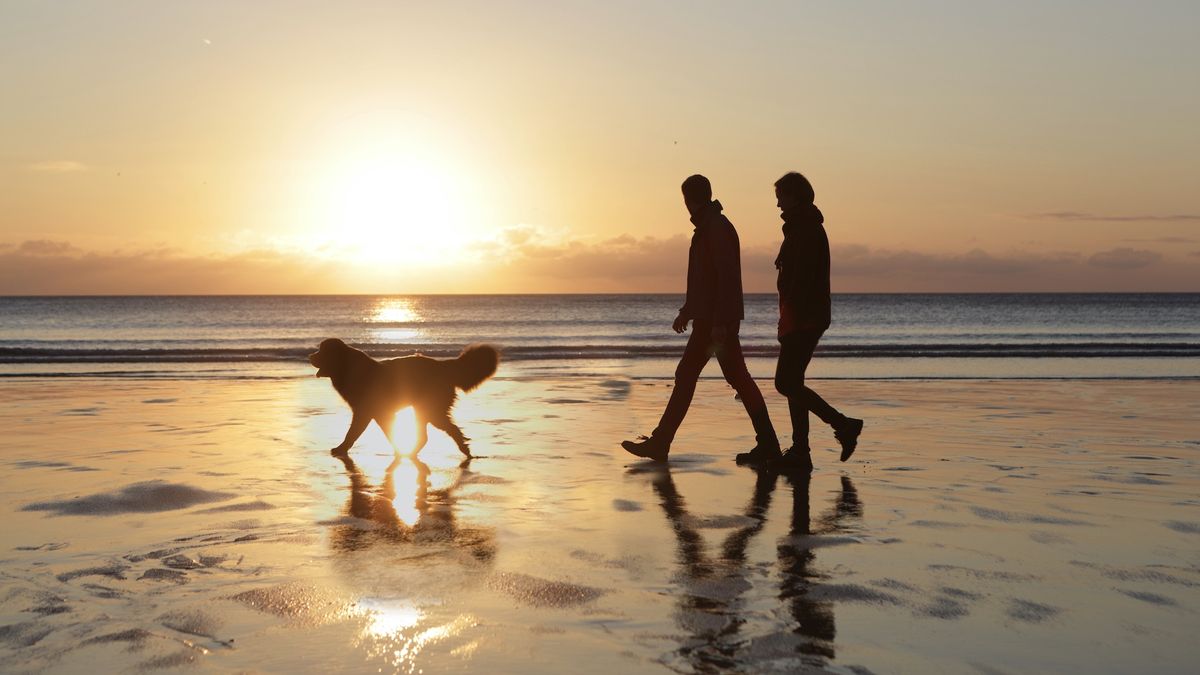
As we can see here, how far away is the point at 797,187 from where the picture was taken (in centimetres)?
752

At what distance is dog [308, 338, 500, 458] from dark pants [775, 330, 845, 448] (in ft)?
7.97

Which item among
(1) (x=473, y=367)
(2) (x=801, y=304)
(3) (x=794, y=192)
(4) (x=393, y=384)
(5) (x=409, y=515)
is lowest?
(5) (x=409, y=515)

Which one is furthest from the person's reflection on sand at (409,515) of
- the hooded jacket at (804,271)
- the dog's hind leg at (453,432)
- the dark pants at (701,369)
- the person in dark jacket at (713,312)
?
the hooded jacket at (804,271)

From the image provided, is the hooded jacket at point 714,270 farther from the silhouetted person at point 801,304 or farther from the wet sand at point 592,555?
the wet sand at point 592,555

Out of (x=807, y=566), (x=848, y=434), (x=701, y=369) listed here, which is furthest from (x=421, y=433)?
(x=807, y=566)

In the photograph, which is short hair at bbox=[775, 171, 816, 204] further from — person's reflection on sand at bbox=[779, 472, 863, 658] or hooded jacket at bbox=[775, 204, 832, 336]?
person's reflection on sand at bbox=[779, 472, 863, 658]

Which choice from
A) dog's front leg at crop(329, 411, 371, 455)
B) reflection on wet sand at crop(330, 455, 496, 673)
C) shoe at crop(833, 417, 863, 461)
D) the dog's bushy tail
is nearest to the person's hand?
shoe at crop(833, 417, 863, 461)

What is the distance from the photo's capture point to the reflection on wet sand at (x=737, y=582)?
11.3 feet

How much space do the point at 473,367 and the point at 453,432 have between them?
60 cm

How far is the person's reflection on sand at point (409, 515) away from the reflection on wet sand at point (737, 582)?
100 cm

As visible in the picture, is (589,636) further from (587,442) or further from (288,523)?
(587,442)

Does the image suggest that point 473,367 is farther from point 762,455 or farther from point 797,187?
point 797,187

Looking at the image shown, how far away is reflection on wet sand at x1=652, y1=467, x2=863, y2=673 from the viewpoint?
3.44 metres

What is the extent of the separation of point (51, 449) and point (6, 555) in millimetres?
3938
